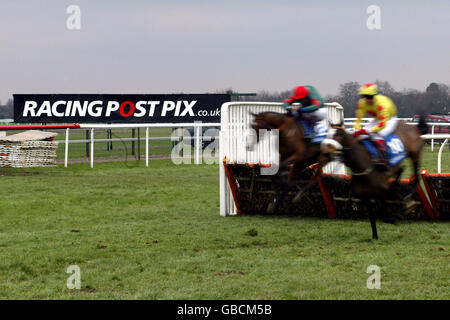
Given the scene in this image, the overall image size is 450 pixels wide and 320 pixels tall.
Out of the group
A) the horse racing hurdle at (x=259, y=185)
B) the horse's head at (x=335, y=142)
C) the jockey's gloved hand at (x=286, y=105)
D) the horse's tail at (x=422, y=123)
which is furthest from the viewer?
the horse racing hurdle at (x=259, y=185)

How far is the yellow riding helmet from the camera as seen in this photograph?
7266 mm

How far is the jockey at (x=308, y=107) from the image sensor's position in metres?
6.91

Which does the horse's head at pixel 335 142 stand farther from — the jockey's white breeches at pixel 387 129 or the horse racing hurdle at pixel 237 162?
the horse racing hurdle at pixel 237 162

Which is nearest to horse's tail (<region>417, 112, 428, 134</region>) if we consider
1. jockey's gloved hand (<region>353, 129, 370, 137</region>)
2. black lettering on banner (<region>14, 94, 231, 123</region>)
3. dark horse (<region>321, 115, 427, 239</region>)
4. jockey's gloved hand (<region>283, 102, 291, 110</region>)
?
dark horse (<region>321, 115, 427, 239</region>)

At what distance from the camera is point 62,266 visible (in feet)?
24.1

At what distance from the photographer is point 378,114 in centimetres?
736

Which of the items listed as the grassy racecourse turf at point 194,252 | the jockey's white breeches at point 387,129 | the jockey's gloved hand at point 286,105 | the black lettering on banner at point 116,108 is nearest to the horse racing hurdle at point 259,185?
the grassy racecourse turf at point 194,252

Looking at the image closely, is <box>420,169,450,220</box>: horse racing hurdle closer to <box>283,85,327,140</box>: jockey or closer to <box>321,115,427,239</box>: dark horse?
<box>321,115,427,239</box>: dark horse

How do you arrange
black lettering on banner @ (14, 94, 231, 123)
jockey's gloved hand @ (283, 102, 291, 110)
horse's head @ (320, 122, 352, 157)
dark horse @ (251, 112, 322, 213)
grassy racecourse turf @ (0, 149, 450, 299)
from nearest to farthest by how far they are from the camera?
grassy racecourse turf @ (0, 149, 450, 299), dark horse @ (251, 112, 322, 213), horse's head @ (320, 122, 352, 157), jockey's gloved hand @ (283, 102, 291, 110), black lettering on banner @ (14, 94, 231, 123)

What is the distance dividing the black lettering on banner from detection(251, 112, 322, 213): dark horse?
15.7 meters

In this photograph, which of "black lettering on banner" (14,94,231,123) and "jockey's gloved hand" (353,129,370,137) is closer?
"jockey's gloved hand" (353,129,370,137)

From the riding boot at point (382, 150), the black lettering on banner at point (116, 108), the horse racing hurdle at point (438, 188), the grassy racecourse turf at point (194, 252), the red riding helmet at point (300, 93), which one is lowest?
the grassy racecourse turf at point (194, 252)

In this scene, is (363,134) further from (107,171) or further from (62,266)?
(107,171)

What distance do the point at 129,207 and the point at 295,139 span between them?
5786 mm
